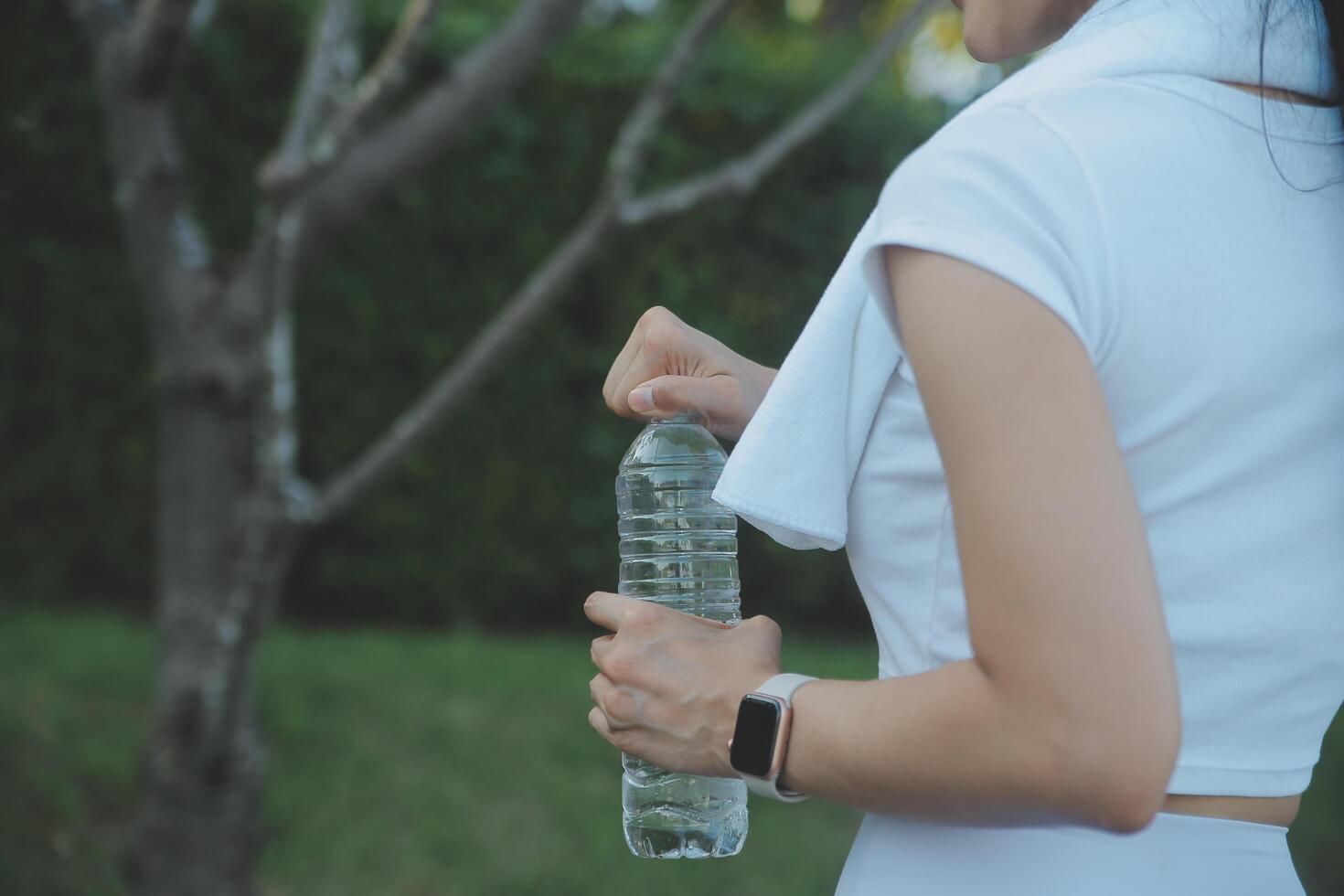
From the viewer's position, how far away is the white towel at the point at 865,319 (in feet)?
3.58

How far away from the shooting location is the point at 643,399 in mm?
1537

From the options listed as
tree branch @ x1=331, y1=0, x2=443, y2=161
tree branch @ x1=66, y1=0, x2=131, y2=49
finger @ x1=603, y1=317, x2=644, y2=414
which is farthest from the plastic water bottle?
tree branch @ x1=66, y1=0, x2=131, y2=49

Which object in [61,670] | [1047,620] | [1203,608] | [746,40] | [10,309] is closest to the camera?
[1047,620]

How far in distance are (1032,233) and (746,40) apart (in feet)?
23.9

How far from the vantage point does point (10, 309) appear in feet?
20.9

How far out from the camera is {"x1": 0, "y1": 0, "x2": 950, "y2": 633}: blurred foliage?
6406mm

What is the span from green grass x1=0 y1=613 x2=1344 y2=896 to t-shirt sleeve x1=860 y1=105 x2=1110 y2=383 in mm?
4310

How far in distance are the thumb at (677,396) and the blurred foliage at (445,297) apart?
16.8 feet

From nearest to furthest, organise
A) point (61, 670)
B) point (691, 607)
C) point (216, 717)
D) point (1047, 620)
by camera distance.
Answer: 1. point (1047, 620)
2. point (691, 607)
3. point (216, 717)
4. point (61, 670)

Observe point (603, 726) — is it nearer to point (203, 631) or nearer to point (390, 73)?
point (390, 73)

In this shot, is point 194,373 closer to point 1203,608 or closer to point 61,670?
point 61,670

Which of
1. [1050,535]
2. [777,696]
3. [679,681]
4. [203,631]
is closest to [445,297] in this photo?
[203,631]

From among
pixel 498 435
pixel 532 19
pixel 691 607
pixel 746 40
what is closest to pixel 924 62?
pixel 746 40

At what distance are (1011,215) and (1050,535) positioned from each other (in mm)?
233
